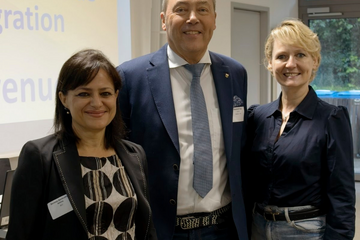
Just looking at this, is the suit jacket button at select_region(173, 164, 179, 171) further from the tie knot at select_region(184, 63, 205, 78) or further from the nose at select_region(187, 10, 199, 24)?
the nose at select_region(187, 10, 199, 24)

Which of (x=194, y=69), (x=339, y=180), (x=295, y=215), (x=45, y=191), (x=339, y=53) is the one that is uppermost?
(x=339, y=53)

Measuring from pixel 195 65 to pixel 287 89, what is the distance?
1.68ft

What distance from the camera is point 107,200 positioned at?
1.42m

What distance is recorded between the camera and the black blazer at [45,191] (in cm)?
132

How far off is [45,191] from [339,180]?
1.27 metres

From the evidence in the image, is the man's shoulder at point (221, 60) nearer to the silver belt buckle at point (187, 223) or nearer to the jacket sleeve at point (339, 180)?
the jacket sleeve at point (339, 180)

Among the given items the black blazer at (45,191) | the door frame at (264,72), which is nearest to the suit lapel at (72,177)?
the black blazer at (45,191)

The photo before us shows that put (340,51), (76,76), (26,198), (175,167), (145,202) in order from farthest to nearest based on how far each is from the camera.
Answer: (340,51) → (175,167) → (145,202) → (76,76) → (26,198)

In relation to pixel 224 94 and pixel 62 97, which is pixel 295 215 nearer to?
pixel 224 94

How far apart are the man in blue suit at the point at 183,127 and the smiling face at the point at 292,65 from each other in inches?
11.6

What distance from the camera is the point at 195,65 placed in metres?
1.88

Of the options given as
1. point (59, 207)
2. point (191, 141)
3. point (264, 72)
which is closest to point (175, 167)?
point (191, 141)

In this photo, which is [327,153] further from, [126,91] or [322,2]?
[322,2]

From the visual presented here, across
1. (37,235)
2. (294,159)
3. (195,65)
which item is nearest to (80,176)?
(37,235)
